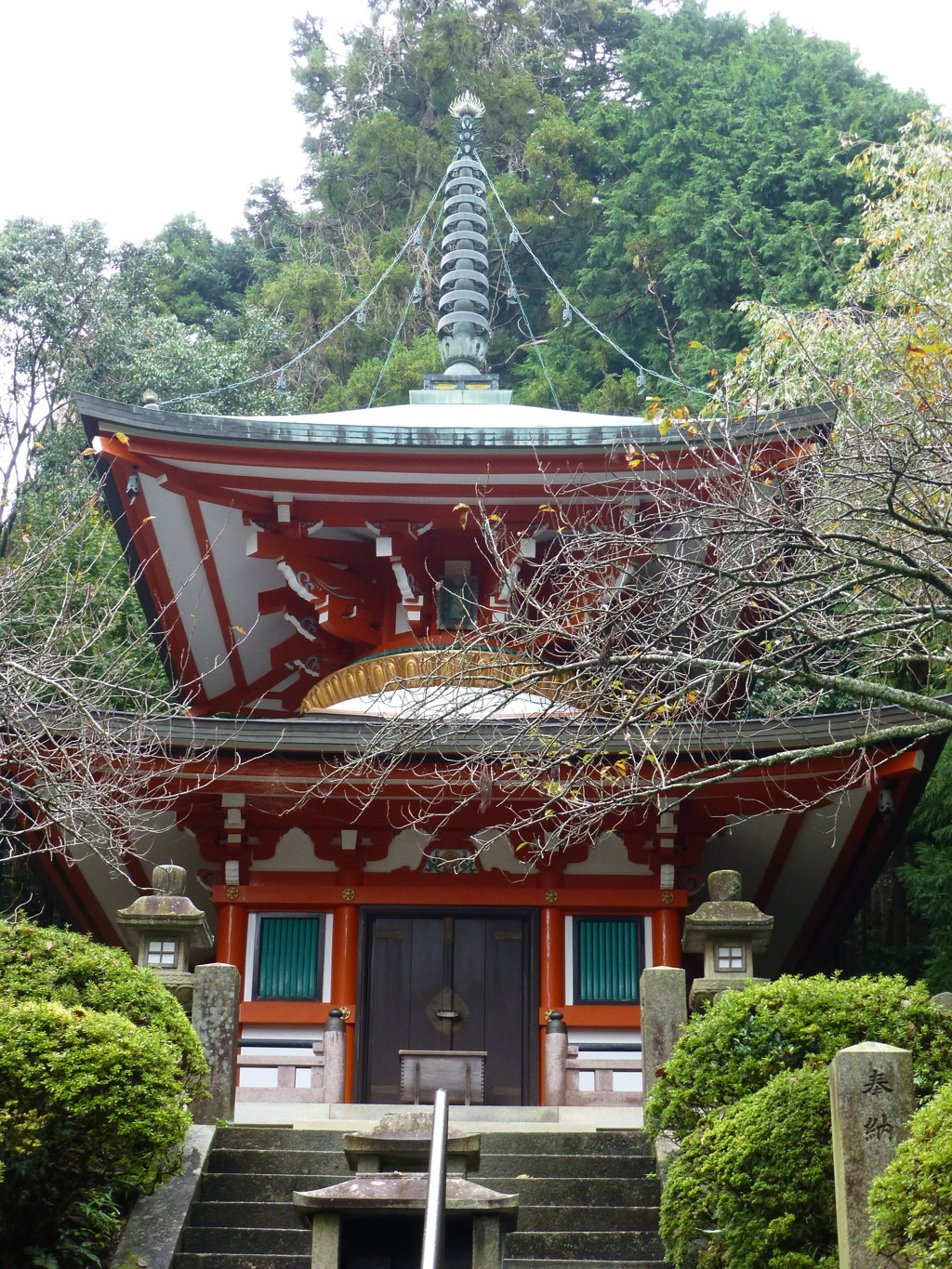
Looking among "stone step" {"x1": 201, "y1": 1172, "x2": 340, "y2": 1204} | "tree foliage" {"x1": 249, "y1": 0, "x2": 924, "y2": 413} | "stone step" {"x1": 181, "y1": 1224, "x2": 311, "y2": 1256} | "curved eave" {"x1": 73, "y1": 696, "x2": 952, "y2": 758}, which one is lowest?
"stone step" {"x1": 181, "y1": 1224, "x2": 311, "y2": 1256}

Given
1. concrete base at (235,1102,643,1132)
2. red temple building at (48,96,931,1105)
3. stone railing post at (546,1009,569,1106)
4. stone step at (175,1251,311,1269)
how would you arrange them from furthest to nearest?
red temple building at (48,96,931,1105), stone railing post at (546,1009,569,1106), concrete base at (235,1102,643,1132), stone step at (175,1251,311,1269)

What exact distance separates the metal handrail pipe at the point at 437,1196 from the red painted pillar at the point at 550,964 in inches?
212

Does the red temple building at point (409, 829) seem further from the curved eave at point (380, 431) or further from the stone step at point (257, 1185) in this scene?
the stone step at point (257, 1185)

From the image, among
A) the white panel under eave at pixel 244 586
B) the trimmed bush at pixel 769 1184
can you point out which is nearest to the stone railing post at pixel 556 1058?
the trimmed bush at pixel 769 1184

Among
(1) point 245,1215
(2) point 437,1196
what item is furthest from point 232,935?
(2) point 437,1196

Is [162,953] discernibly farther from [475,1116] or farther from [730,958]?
[730,958]

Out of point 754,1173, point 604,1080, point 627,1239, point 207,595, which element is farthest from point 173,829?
point 754,1173

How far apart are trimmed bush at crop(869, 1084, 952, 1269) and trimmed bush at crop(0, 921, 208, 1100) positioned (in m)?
3.52

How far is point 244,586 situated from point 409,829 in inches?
127

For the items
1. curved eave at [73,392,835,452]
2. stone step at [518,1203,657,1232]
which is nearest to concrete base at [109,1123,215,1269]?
stone step at [518,1203,657,1232]

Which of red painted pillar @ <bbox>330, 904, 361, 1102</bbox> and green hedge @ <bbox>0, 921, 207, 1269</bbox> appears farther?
red painted pillar @ <bbox>330, 904, 361, 1102</bbox>

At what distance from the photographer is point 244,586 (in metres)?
12.8

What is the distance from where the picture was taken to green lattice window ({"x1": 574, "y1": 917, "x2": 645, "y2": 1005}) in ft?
34.9

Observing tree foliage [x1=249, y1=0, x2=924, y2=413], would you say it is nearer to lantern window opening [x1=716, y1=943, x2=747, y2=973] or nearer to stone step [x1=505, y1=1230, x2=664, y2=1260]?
lantern window opening [x1=716, y1=943, x2=747, y2=973]
